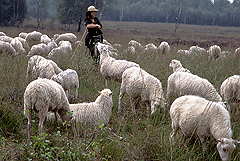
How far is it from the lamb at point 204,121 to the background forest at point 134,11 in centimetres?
2682

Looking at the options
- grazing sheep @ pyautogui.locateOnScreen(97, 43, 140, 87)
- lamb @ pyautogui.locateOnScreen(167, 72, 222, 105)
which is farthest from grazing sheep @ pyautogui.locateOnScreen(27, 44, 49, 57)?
lamb @ pyautogui.locateOnScreen(167, 72, 222, 105)

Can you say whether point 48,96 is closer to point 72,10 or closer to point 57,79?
point 57,79

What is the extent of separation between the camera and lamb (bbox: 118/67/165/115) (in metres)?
4.78

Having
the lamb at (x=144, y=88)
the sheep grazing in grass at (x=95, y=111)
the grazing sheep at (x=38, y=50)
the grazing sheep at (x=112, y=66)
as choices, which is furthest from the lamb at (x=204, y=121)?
the grazing sheep at (x=38, y=50)

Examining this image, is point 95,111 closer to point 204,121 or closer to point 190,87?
point 204,121

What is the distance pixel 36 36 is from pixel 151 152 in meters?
15.0

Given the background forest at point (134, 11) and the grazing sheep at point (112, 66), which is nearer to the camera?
the grazing sheep at point (112, 66)

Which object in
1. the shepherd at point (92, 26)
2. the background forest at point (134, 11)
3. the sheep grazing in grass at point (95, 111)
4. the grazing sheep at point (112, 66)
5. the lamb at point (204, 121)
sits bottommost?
the sheep grazing in grass at point (95, 111)

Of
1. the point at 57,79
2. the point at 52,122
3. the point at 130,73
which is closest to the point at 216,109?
the point at 130,73

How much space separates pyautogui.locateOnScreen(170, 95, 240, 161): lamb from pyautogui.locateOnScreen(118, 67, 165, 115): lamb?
0.78 meters

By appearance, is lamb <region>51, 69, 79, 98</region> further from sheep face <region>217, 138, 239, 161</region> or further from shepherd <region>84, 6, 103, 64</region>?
sheep face <region>217, 138, 239, 161</region>

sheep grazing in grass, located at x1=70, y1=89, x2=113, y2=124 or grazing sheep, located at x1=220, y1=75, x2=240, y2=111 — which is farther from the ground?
grazing sheep, located at x1=220, y1=75, x2=240, y2=111

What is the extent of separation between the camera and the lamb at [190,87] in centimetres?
511

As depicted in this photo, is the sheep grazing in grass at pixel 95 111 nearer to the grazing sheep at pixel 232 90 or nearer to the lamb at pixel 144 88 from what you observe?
the lamb at pixel 144 88
